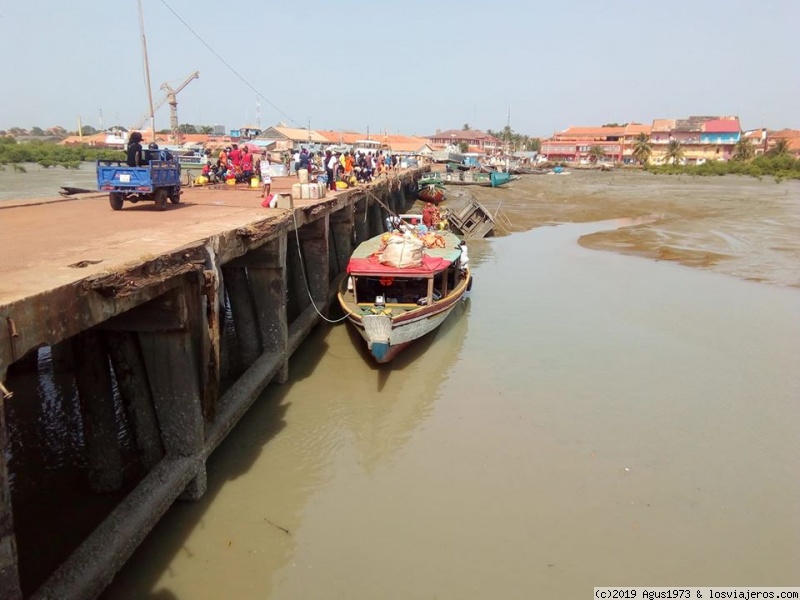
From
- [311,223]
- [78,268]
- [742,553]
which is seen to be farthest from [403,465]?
[311,223]

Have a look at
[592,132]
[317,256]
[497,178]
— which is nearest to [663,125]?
[592,132]

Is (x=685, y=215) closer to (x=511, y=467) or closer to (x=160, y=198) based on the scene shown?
(x=511, y=467)

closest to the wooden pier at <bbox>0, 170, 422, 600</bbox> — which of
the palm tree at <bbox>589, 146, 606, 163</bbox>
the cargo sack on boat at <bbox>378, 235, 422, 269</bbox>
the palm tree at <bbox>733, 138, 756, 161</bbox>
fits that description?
the cargo sack on boat at <bbox>378, 235, 422, 269</bbox>

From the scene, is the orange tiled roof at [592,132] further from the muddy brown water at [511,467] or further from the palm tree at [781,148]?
the muddy brown water at [511,467]

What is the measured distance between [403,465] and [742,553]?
4.46 metres

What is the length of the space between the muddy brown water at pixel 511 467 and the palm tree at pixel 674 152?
81.6 metres

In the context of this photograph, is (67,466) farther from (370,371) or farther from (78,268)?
(370,371)

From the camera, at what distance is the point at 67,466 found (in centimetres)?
749

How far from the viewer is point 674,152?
87312mm

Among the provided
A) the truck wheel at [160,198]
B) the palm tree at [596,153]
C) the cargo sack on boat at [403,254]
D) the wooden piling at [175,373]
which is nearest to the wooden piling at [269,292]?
the cargo sack on boat at [403,254]

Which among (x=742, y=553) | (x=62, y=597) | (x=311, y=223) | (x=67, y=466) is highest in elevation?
(x=311, y=223)

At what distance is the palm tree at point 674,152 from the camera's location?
3435 inches

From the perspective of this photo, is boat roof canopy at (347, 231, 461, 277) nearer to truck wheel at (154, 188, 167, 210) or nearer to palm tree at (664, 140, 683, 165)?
truck wheel at (154, 188, 167, 210)

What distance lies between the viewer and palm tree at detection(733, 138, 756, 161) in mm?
81744
